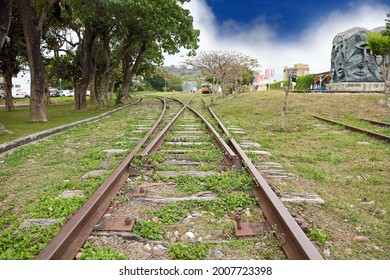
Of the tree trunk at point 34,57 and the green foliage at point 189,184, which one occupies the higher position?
the tree trunk at point 34,57

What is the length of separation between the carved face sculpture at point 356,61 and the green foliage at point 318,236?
35.7 metres

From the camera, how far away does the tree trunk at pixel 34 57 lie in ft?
35.4

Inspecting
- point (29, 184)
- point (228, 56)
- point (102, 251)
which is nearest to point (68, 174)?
point (29, 184)

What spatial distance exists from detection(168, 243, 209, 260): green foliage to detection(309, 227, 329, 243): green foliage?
0.96 meters

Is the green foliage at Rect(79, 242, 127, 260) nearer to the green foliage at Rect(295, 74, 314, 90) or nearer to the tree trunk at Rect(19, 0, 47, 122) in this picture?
the tree trunk at Rect(19, 0, 47, 122)

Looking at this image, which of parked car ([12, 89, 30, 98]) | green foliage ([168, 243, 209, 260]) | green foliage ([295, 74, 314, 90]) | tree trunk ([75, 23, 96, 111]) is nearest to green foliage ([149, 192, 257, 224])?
green foliage ([168, 243, 209, 260])

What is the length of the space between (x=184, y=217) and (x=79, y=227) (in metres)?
1.01

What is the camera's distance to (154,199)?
11.1 ft

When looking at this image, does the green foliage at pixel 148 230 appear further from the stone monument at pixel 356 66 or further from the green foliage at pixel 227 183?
the stone monument at pixel 356 66

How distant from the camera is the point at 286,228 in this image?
8.30 feet

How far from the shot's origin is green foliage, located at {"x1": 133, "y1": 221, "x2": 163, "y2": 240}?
2.62 meters

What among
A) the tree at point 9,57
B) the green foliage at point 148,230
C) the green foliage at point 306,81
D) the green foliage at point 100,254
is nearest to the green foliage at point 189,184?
the green foliage at point 148,230

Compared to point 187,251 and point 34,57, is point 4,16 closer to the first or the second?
point 34,57
